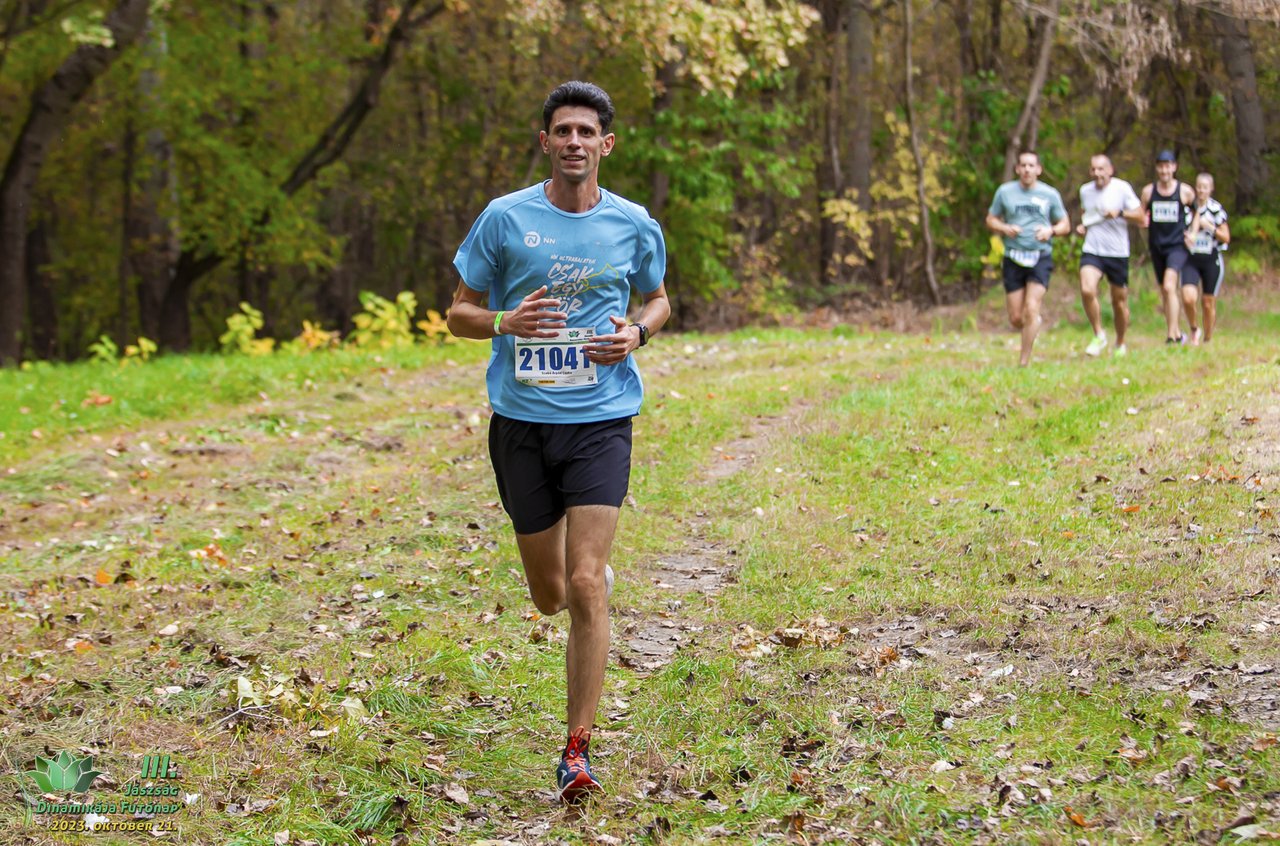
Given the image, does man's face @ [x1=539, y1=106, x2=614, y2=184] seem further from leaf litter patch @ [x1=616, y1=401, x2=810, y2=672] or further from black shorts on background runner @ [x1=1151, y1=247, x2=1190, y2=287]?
black shorts on background runner @ [x1=1151, y1=247, x2=1190, y2=287]

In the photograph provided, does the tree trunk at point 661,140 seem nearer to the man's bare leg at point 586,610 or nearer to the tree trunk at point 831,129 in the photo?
the tree trunk at point 831,129

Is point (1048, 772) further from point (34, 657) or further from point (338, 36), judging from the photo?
point (338, 36)

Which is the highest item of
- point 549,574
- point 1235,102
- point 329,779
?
point 1235,102

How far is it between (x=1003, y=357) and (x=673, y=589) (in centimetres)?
852

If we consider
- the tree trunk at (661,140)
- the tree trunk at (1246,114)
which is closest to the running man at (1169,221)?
the tree trunk at (1246,114)

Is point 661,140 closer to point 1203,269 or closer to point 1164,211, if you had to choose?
point 1164,211

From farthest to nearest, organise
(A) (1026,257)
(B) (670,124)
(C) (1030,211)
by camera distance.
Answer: (B) (670,124) → (A) (1026,257) → (C) (1030,211)

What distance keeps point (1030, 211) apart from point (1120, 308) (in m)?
2.17

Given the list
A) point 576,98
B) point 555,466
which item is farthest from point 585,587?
point 576,98

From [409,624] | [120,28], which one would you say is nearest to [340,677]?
[409,624]

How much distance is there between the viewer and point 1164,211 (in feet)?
47.8

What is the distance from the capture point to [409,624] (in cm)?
686

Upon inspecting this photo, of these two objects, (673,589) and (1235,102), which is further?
(1235,102)

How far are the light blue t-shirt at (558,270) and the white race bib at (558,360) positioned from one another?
28 millimetres
